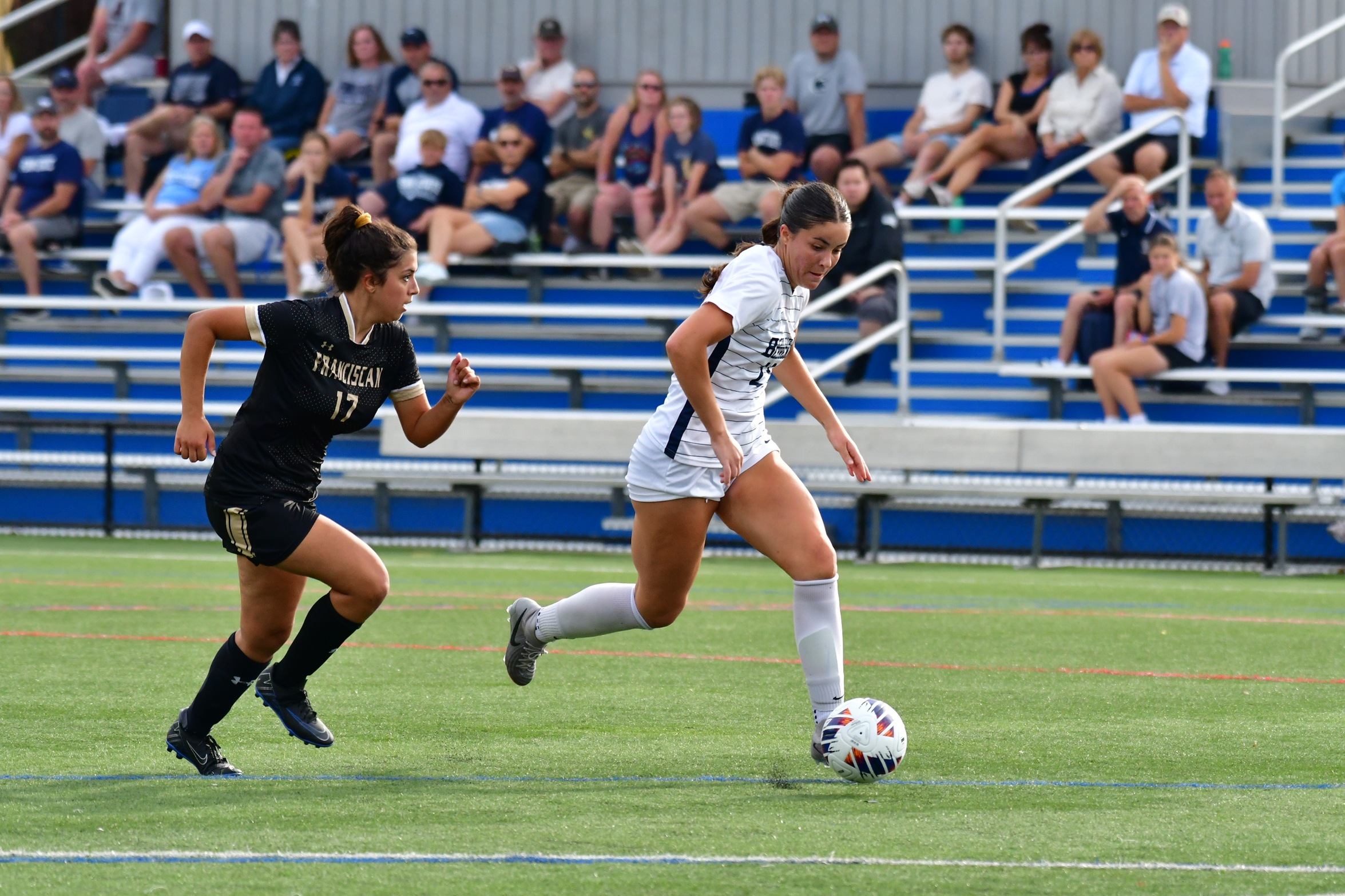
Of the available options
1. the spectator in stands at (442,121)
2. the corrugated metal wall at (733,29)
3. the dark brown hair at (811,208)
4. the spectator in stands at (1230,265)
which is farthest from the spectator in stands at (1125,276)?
the dark brown hair at (811,208)

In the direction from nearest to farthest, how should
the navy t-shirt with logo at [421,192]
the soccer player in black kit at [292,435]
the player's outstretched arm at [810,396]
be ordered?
the soccer player in black kit at [292,435]
the player's outstretched arm at [810,396]
the navy t-shirt with logo at [421,192]

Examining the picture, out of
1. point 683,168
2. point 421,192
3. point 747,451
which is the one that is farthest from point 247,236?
point 747,451

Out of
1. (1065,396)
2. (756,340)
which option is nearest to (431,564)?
(1065,396)

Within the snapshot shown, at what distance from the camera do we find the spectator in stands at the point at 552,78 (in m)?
18.2

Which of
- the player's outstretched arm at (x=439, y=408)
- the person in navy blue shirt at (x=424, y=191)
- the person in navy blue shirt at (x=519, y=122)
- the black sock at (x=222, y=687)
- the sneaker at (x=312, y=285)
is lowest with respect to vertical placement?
the black sock at (x=222, y=687)

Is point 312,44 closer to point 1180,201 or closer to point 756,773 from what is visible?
point 1180,201

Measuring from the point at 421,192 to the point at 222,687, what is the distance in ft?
39.6

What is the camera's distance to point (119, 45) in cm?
2091

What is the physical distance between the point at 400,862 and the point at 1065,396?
11439 mm

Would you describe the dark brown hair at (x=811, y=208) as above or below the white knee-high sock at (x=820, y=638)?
above

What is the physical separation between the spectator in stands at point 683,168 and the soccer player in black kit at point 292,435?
454 inches

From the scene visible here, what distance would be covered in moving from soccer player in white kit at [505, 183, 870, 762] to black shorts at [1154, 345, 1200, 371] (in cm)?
863

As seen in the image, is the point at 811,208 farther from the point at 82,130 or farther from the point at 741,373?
the point at 82,130

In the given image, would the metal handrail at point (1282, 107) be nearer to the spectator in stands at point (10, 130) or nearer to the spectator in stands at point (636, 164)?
the spectator in stands at point (636, 164)
